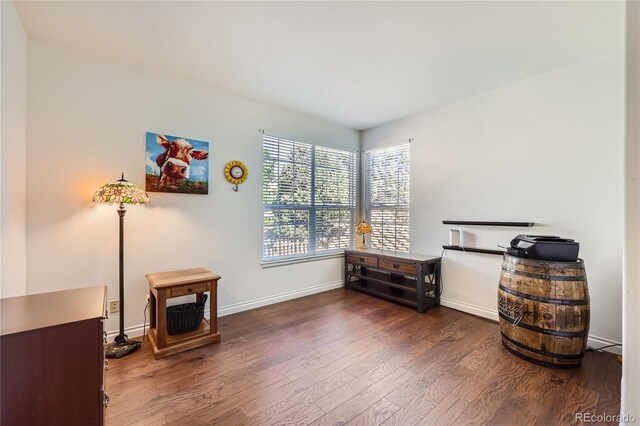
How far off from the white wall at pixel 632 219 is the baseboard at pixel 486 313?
135 centimetres

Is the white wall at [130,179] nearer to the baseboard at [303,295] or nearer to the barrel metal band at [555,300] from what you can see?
the baseboard at [303,295]

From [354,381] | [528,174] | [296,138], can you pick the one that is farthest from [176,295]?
[528,174]

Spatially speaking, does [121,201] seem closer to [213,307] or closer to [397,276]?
[213,307]

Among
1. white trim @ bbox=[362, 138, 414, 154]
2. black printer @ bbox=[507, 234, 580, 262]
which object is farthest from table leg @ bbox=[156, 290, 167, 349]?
white trim @ bbox=[362, 138, 414, 154]

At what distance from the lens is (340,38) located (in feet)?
6.58

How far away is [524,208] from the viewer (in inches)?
103

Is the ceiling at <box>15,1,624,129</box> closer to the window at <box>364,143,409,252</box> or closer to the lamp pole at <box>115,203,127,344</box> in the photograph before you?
the window at <box>364,143,409,252</box>

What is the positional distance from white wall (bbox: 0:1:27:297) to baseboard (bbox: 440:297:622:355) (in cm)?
389

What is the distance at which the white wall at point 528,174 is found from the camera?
2.18 metres

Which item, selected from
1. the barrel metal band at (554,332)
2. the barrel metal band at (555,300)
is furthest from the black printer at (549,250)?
the barrel metal band at (554,332)

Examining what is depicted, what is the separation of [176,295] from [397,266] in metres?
2.44

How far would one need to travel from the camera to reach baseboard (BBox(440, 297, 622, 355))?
215cm

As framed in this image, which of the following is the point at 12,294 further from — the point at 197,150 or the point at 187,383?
the point at 197,150

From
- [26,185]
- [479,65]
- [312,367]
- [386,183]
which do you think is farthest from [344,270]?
[26,185]
